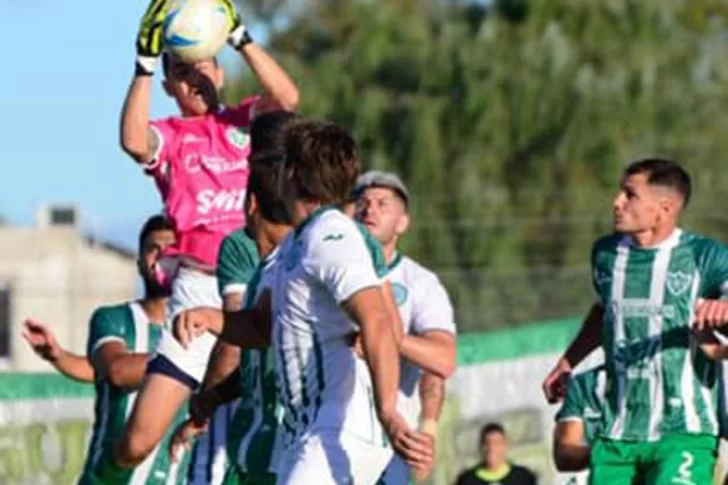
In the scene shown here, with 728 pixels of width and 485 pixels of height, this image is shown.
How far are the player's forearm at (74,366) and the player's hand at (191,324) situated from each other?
4.14 m

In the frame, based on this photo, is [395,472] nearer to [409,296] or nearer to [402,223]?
[409,296]

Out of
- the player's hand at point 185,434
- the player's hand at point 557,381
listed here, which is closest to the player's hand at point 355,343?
the player's hand at point 185,434

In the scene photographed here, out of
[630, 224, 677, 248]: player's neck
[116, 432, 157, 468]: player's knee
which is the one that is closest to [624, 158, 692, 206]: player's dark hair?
[630, 224, 677, 248]: player's neck

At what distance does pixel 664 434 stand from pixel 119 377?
7.87ft

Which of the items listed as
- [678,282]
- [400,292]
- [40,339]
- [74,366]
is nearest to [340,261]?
[400,292]

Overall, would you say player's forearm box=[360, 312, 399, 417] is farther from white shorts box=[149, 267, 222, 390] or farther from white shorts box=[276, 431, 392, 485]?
white shorts box=[149, 267, 222, 390]

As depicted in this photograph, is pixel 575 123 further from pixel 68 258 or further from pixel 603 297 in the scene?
pixel 603 297

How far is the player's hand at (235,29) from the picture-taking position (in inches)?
421

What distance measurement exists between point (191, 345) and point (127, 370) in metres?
1.23

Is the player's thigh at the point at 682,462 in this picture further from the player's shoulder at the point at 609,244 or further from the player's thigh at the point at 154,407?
the player's thigh at the point at 154,407

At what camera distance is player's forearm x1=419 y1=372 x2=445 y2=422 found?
11805 mm

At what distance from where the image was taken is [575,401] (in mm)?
12539

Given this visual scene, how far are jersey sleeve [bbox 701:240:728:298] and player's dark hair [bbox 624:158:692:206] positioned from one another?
30 cm

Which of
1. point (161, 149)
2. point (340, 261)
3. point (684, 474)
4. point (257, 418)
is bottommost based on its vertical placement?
point (684, 474)
